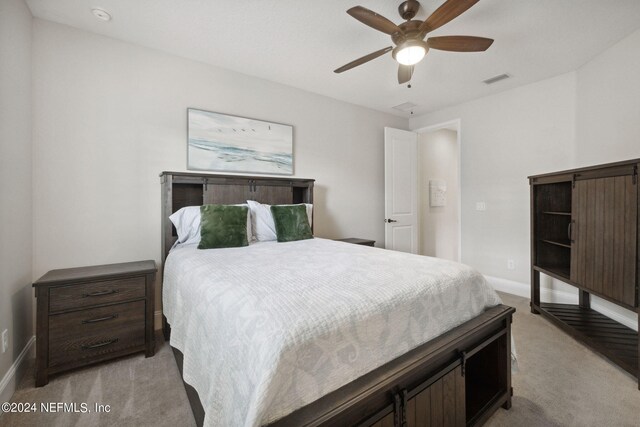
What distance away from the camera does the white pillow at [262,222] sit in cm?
271

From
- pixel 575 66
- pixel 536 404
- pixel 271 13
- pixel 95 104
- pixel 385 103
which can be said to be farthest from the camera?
pixel 385 103

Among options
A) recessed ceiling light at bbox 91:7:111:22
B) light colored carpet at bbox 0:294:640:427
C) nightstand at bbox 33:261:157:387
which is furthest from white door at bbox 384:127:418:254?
recessed ceiling light at bbox 91:7:111:22

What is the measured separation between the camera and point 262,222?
2744mm

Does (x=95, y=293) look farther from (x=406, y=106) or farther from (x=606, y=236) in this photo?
(x=406, y=106)

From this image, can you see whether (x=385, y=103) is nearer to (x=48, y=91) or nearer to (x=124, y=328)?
(x=48, y=91)

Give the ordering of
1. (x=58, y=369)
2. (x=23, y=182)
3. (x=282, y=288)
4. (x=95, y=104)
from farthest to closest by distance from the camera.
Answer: (x=95, y=104) → (x=23, y=182) → (x=58, y=369) → (x=282, y=288)

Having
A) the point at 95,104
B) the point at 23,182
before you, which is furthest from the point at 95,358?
the point at 95,104

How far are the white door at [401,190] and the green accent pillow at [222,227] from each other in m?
2.46

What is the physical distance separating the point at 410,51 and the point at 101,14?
7.73ft

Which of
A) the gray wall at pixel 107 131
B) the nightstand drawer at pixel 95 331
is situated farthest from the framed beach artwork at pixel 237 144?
the nightstand drawer at pixel 95 331

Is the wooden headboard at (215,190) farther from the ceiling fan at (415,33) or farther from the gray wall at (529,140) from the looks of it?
the gray wall at (529,140)

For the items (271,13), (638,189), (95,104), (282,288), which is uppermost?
(271,13)

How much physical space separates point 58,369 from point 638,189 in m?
4.01

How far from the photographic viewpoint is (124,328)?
205 centimetres
